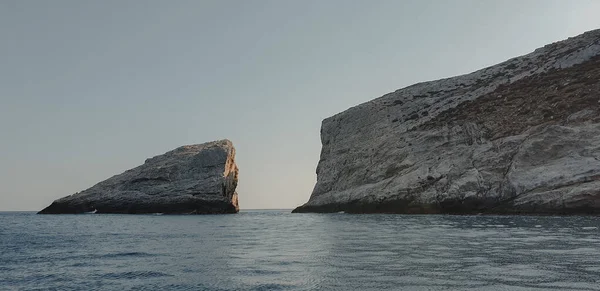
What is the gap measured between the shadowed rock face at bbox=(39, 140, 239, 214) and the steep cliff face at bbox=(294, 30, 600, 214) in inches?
854

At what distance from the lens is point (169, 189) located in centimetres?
9250

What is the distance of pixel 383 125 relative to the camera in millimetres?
78625

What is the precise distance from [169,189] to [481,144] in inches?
2457

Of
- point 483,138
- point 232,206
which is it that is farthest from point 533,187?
point 232,206

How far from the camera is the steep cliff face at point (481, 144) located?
47.6 metres

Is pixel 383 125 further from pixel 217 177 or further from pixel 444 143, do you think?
pixel 217 177

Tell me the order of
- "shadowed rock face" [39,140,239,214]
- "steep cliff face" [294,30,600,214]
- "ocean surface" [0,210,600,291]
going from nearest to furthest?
"ocean surface" [0,210,600,291] → "steep cliff face" [294,30,600,214] → "shadowed rock face" [39,140,239,214]

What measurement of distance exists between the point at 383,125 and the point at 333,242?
59.1m

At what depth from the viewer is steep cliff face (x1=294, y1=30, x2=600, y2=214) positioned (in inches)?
1874

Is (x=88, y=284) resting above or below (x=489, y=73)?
below

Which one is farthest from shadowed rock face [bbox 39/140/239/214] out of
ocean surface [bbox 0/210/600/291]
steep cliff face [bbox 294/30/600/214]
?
ocean surface [bbox 0/210/600/291]

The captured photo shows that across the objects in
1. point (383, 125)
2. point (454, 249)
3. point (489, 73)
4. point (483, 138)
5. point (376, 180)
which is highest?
point (489, 73)

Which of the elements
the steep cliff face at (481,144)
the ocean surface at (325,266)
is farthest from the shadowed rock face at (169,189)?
the ocean surface at (325,266)

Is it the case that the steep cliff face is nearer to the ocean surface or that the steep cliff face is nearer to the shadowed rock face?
the shadowed rock face
